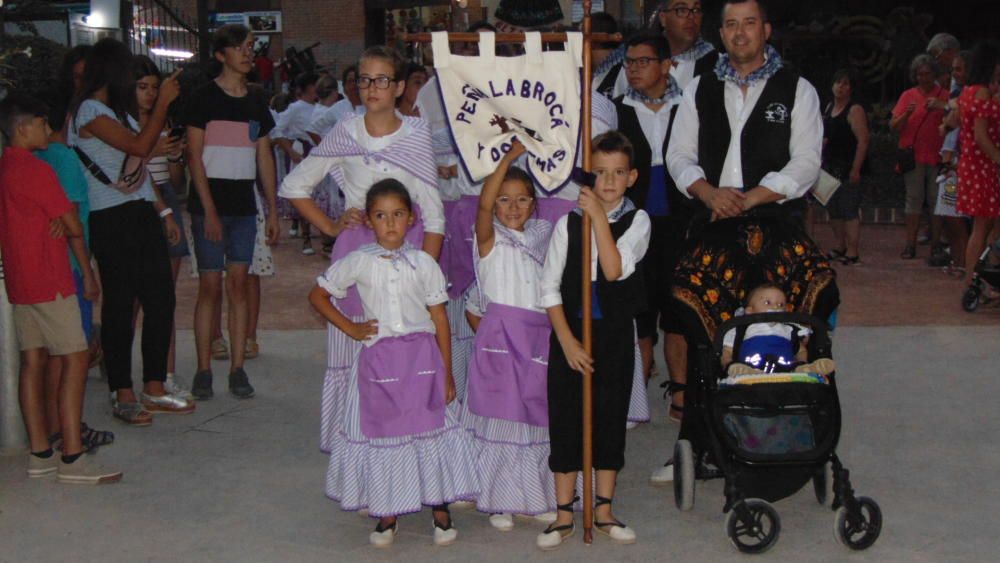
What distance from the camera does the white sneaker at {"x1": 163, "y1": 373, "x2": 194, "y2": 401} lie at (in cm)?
694

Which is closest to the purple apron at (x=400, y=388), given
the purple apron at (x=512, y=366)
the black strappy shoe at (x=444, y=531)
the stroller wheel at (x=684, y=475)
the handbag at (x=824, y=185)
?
the purple apron at (x=512, y=366)

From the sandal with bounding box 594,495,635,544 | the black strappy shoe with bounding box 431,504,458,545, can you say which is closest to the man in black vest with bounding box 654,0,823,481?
the sandal with bounding box 594,495,635,544

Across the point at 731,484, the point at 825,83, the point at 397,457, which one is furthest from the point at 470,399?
the point at 825,83

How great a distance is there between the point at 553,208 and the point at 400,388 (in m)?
1.31

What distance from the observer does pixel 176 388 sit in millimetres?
7098

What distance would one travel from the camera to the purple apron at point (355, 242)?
17.2ft

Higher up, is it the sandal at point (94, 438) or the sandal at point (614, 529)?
the sandal at point (614, 529)

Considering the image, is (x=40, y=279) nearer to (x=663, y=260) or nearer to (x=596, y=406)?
(x=596, y=406)

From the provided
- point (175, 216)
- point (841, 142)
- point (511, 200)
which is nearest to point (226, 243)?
point (175, 216)

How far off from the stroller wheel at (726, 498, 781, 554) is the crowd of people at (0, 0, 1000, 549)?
47 centimetres

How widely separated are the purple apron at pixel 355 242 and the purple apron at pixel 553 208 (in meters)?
0.65

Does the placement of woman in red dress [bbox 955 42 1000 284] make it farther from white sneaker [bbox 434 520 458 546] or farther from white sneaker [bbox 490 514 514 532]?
white sneaker [bbox 434 520 458 546]

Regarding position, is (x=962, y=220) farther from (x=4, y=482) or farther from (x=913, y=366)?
(x=4, y=482)

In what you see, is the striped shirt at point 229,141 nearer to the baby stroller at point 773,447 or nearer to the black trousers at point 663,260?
the black trousers at point 663,260
